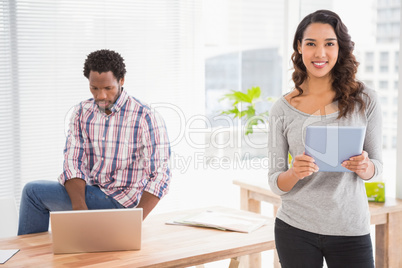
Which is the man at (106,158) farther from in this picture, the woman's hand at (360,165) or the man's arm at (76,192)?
the woman's hand at (360,165)

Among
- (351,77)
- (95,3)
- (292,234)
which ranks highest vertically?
(95,3)

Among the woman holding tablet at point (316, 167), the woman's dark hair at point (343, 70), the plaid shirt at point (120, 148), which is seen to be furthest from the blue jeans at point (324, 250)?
the plaid shirt at point (120, 148)

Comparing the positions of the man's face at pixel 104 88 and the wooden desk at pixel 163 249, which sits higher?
the man's face at pixel 104 88

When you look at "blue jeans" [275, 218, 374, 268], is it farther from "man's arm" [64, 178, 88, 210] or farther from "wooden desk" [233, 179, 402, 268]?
"man's arm" [64, 178, 88, 210]

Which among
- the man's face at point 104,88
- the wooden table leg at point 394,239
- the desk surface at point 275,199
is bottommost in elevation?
the wooden table leg at point 394,239

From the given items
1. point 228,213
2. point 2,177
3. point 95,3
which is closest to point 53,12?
point 95,3

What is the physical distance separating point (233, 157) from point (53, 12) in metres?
1.82

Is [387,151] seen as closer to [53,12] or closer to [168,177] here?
[168,177]

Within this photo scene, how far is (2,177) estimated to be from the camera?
3.29 m

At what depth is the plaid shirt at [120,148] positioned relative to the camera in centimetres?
259

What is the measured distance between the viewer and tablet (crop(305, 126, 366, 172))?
57.6 inches

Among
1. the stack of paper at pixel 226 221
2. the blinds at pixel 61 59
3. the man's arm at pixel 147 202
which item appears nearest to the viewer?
the stack of paper at pixel 226 221

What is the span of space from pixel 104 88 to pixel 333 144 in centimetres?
143

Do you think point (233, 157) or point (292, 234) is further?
point (233, 157)
